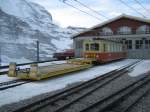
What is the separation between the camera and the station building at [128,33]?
40469mm

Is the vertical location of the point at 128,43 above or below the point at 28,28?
below

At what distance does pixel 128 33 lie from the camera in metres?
41.8

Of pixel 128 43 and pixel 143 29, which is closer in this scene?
pixel 143 29

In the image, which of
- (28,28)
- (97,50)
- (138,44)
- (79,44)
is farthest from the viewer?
(28,28)

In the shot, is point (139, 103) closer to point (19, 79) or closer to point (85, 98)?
point (85, 98)

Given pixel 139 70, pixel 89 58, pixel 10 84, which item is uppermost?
pixel 89 58

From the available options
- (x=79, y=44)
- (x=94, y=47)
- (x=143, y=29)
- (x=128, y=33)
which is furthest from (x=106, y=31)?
(x=94, y=47)

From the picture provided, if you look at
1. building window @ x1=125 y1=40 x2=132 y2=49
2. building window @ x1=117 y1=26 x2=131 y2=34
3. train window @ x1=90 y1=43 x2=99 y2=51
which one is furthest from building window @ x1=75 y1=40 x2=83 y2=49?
train window @ x1=90 y1=43 x2=99 y2=51

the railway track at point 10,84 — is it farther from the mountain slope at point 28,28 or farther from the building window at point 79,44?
the mountain slope at point 28,28

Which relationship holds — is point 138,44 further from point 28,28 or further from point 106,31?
point 28,28

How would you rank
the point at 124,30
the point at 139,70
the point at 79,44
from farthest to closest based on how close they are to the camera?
the point at 79,44 < the point at 124,30 < the point at 139,70

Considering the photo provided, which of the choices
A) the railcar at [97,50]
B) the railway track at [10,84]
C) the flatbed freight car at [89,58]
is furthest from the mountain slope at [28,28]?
the railway track at [10,84]

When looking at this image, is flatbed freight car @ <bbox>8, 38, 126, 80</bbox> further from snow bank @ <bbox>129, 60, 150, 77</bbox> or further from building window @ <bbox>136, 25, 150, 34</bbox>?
building window @ <bbox>136, 25, 150, 34</bbox>

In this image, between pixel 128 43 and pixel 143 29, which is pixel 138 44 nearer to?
pixel 128 43
